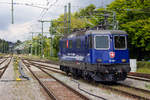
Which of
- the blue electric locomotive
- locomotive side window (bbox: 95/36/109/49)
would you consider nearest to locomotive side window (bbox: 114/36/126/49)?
the blue electric locomotive

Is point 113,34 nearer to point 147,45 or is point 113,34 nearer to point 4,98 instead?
point 4,98

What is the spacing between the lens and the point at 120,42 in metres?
15.8

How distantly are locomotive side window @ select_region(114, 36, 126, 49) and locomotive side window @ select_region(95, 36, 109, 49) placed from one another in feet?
1.80

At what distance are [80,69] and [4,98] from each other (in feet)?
23.3

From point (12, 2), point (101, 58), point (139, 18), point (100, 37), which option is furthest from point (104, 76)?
point (139, 18)

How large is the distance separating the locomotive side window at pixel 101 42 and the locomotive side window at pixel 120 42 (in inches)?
21.6

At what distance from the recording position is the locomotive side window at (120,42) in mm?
15633

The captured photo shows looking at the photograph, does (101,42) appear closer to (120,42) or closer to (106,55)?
(106,55)

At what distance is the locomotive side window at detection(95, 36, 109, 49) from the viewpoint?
1552cm

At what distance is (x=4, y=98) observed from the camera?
11.4 meters

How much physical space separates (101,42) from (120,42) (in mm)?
1142

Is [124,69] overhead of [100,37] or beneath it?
beneath

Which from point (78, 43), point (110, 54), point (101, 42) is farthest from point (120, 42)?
point (78, 43)

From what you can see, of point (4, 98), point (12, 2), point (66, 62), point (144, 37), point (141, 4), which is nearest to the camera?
point (4, 98)
